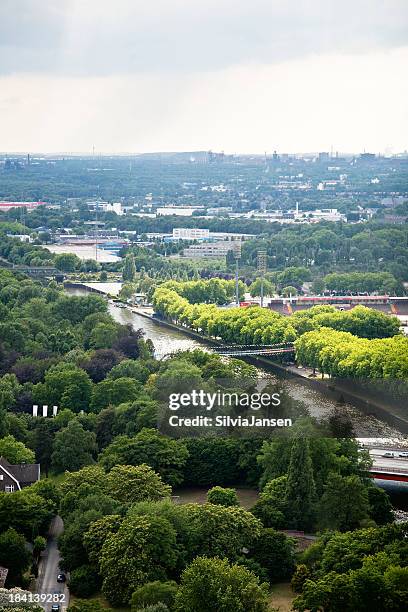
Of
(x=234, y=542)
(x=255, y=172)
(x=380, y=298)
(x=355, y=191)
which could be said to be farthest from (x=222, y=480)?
(x=255, y=172)

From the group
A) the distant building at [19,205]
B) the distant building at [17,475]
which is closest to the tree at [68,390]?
the distant building at [17,475]

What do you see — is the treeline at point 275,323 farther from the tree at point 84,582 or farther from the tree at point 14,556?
the tree at point 84,582

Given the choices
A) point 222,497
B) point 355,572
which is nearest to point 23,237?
point 222,497

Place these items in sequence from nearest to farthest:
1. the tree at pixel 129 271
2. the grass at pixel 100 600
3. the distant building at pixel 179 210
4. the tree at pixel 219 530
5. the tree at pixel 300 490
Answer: the grass at pixel 100 600
the tree at pixel 219 530
the tree at pixel 300 490
the tree at pixel 129 271
the distant building at pixel 179 210

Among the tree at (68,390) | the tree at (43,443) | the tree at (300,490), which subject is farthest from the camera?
the tree at (68,390)

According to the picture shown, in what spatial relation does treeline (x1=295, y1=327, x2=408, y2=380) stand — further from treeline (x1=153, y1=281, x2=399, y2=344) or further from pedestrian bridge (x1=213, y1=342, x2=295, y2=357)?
treeline (x1=153, y1=281, x2=399, y2=344)

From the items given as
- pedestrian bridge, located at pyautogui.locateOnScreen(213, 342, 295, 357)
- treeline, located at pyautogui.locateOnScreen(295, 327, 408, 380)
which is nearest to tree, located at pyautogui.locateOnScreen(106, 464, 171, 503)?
treeline, located at pyautogui.locateOnScreen(295, 327, 408, 380)

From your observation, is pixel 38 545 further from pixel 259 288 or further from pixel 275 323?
pixel 259 288
